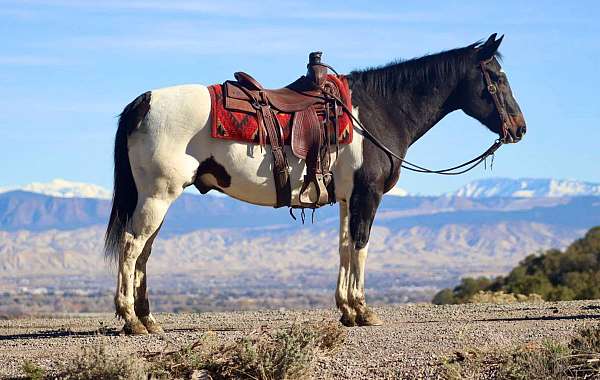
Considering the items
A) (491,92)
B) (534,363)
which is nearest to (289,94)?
(491,92)

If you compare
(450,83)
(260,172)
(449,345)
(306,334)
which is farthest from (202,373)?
(450,83)

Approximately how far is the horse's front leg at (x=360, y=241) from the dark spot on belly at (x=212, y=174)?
1.59 meters

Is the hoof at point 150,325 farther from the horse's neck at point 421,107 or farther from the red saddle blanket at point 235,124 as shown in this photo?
the horse's neck at point 421,107

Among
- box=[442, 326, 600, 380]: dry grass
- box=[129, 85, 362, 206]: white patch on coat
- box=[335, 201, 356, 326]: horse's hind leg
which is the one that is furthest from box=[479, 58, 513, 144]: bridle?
box=[442, 326, 600, 380]: dry grass

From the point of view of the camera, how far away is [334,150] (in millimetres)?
15062

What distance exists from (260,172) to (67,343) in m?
2.99

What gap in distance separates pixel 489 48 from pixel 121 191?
507 centimetres

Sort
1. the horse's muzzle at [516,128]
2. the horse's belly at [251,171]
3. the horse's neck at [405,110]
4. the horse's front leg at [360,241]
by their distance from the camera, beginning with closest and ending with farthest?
the horse's belly at [251,171] → the horse's front leg at [360,241] → the horse's neck at [405,110] → the horse's muzzle at [516,128]

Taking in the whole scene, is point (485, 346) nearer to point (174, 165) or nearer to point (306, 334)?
point (306, 334)

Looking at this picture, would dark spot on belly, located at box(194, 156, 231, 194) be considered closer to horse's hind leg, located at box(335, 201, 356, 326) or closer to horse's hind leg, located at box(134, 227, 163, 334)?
horse's hind leg, located at box(134, 227, 163, 334)

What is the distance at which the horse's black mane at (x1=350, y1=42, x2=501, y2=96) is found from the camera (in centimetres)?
1586

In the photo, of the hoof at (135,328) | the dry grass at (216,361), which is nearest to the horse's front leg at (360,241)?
the hoof at (135,328)

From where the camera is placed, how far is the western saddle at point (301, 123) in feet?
48.4

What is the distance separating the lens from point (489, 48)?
1598 centimetres
